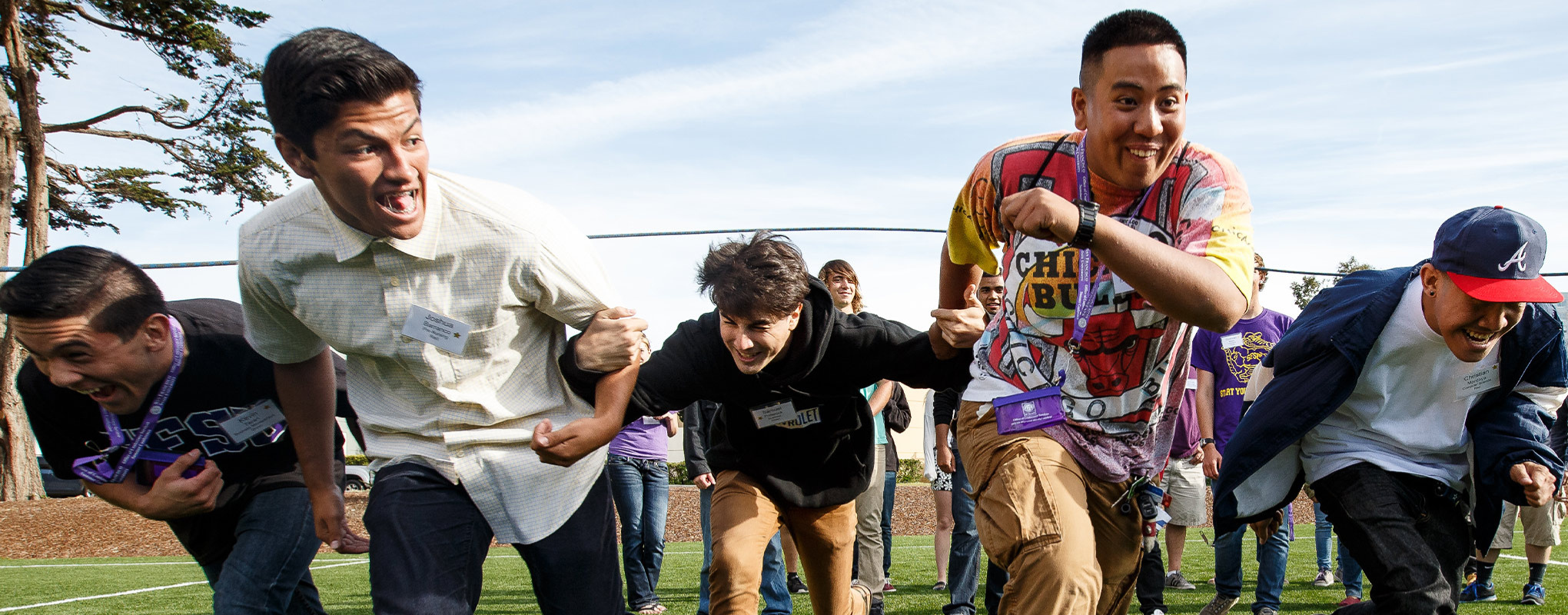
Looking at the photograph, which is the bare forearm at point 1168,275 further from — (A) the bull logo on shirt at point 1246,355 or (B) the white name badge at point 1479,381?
(A) the bull logo on shirt at point 1246,355

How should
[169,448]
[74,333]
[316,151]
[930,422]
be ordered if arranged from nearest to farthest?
[316,151] → [74,333] → [169,448] → [930,422]

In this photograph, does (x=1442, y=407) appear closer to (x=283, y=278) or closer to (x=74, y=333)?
(x=283, y=278)

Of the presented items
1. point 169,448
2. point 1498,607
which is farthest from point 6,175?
point 1498,607

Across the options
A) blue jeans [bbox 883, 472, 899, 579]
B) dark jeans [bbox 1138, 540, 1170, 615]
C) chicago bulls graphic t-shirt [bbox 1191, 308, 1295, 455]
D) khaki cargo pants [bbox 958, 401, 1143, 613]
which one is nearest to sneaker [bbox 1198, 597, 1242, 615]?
dark jeans [bbox 1138, 540, 1170, 615]

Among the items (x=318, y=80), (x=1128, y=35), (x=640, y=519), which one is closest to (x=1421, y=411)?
(x=1128, y=35)

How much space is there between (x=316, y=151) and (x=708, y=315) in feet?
5.77

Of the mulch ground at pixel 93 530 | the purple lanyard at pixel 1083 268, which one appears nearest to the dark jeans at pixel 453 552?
the purple lanyard at pixel 1083 268

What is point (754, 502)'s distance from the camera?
4.50 meters

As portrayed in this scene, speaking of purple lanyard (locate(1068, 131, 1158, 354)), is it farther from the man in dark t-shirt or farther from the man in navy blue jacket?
the man in dark t-shirt

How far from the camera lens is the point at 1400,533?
3.78m

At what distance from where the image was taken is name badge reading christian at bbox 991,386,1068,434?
3158 millimetres

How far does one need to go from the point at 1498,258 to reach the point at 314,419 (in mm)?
3877

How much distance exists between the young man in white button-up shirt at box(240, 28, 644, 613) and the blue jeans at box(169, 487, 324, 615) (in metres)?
0.78

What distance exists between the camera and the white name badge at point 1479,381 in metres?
3.86
